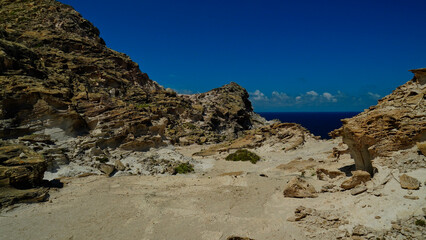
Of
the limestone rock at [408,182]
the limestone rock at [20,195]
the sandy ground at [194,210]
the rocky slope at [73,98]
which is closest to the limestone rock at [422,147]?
the sandy ground at [194,210]

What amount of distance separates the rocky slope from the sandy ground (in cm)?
470

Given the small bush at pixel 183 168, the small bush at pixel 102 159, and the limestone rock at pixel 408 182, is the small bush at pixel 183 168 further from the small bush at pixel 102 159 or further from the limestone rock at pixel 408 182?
the limestone rock at pixel 408 182

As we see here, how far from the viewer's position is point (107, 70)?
44.4m

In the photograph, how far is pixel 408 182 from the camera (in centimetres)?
1184

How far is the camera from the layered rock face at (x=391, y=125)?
46.5 ft

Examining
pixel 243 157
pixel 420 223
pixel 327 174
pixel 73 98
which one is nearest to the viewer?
pixel 420 223

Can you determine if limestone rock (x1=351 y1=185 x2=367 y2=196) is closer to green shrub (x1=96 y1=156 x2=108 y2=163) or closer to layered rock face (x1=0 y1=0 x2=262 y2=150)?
green shrub (x1=96 y1=156 x2=108 y2=163)

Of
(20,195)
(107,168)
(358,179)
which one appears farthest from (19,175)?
(358,179)

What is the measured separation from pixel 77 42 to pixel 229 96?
42.0 m

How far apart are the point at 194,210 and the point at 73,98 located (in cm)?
2194

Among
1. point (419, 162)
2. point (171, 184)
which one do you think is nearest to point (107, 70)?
point (171, 184)

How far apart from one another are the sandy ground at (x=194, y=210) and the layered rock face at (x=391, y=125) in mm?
2090

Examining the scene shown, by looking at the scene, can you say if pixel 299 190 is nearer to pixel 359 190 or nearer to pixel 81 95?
pixel 359 190

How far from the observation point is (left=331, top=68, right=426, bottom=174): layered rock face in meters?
14.2
